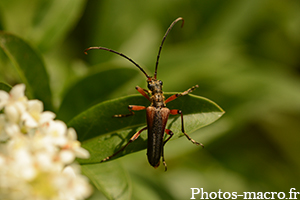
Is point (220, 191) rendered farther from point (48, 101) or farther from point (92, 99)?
point (48, 101)

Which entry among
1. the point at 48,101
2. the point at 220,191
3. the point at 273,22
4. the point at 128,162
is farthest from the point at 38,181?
the point at 273,22

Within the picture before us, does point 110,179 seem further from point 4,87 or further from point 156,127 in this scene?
point 4,87

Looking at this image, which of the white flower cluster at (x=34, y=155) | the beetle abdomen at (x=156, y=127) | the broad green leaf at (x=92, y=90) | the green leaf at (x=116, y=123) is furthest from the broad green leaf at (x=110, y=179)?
the broad green leaf at (x=92, y=90)

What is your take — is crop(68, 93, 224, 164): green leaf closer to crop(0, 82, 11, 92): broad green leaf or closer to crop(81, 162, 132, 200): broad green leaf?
crop(81, 162, 132, 200): broad green leaf

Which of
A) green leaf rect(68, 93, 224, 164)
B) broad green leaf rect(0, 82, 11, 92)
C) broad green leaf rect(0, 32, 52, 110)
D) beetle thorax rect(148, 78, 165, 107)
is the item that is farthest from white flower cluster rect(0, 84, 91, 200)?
beetle thorax rect(148, 78, 165, 107)

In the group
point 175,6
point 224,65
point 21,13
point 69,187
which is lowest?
point 69,187

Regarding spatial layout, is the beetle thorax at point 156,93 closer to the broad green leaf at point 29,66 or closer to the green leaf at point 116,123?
the green leaf at point 116,123
